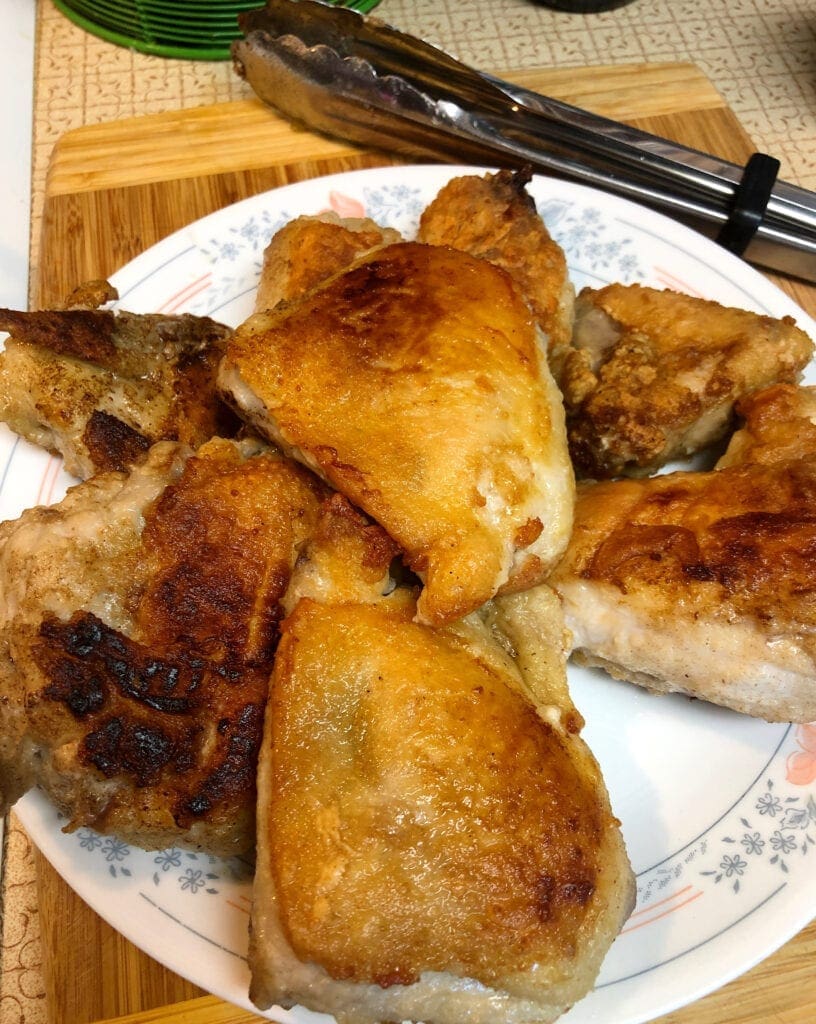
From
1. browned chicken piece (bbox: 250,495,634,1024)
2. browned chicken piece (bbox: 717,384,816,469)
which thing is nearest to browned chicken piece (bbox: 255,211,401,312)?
browned chicken piece (bbox: 250,495,634,1024)

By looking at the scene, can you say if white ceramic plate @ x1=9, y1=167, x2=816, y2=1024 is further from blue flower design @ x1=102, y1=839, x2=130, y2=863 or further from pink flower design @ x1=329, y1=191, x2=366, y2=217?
pink flower design @ x1=329, y1=191, x2=366, y2=217

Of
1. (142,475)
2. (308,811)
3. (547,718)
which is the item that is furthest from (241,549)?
(547,718)

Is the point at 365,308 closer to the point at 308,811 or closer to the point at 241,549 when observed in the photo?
the point at 241,549

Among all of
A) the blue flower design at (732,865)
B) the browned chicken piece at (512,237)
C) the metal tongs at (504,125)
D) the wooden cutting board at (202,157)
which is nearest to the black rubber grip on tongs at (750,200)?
the metal tongs at (504,125)

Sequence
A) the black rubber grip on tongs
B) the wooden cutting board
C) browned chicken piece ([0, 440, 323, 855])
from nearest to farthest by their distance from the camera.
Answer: browned chicken piece ([0, 440, 323, 855]) → the black rubber grip on tongs → the wooden cutting board

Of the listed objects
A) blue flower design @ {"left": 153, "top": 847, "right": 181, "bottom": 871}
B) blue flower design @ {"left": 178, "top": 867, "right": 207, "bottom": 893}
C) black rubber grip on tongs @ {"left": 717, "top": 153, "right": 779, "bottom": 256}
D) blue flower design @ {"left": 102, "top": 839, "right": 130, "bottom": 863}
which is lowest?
blue flower design @ {"left": 178, "top": 867, "right": 207, "bottom": 893}
